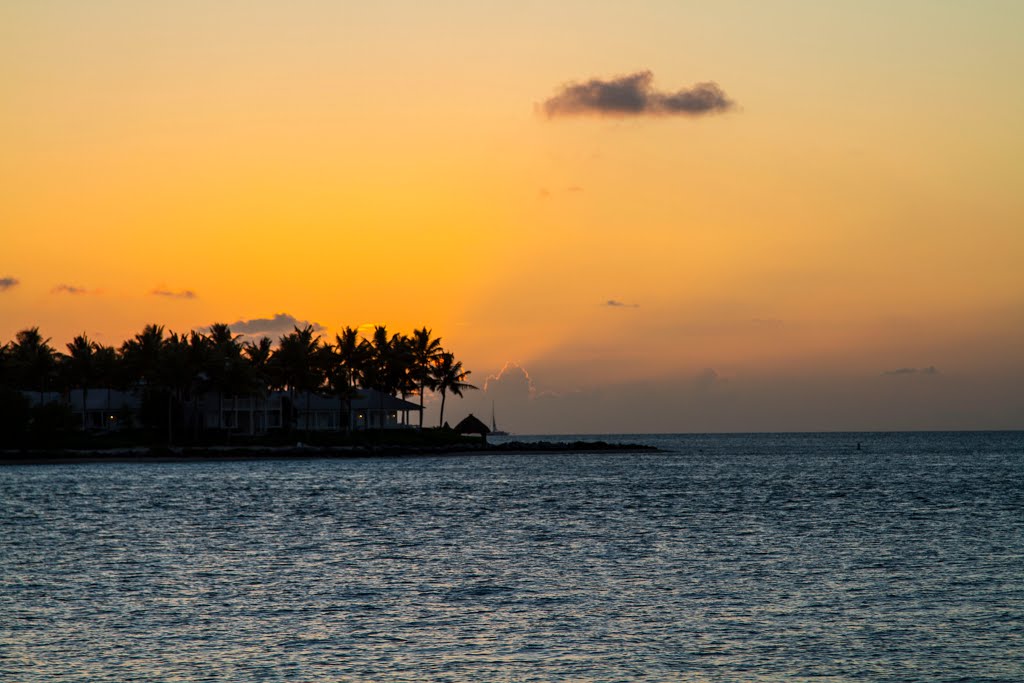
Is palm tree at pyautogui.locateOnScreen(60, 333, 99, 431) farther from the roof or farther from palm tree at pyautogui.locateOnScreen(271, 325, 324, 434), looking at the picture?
the roof

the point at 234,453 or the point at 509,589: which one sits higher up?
the point at 234,453

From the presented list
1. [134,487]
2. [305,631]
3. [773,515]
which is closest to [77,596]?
[305,631]

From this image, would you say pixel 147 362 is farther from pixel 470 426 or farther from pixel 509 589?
pixel 509 589

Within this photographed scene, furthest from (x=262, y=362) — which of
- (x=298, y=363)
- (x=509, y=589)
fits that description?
(x=509, y=589)

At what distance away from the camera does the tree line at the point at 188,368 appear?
11419 centimetres

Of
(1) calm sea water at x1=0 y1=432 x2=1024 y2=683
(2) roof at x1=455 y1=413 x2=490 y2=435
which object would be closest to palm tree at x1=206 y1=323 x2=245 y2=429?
(2) roof at x1=455 y1=413 x2=490 y2=435

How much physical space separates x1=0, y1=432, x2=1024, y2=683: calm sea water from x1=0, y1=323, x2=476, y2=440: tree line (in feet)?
173

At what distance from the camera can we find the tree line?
114 m

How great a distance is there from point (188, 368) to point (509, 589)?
296 feet

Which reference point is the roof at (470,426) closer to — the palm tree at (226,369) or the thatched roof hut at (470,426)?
the thatched roof hut at (470,426)

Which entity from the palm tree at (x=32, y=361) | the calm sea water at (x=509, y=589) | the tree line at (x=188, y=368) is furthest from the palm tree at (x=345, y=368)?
the calm sea water at (x=509, y=589)

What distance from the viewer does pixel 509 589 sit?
2923 centimetres

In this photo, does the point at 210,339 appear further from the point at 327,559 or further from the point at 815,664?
the point at 815,664

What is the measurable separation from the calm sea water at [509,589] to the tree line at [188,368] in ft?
173
